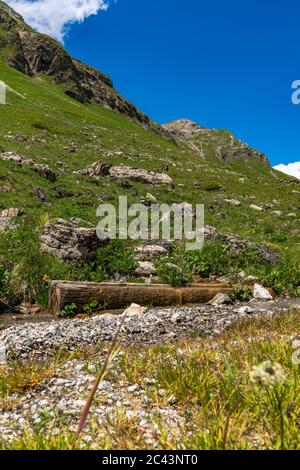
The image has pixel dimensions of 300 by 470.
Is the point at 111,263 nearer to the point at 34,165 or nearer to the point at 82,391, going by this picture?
the point at 82,391

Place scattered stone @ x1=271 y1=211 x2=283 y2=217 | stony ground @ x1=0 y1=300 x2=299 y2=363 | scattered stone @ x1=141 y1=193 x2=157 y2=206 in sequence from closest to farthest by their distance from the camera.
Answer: stony ground @ x1=0 y1=300 x2=299 y2=363 < scattered stone @ x1=141 y1=193 x2=157 y2=206 < scattered stone @ x1=271 y1=211 x2=283 y2=217

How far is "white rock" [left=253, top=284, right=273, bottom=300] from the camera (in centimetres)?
1591

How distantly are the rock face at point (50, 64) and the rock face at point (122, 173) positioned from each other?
Result: 8663 cm

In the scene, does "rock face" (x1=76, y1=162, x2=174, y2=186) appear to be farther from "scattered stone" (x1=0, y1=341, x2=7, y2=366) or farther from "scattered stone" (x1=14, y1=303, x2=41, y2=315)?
"scattered stone" (x1=0, y1=341, x2=7, y2=366)

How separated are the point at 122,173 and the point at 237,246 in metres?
22.4

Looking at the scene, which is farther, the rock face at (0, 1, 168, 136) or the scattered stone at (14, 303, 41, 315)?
the rock face at (0, 1, 168, 136)

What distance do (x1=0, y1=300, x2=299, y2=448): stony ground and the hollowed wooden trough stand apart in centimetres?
223

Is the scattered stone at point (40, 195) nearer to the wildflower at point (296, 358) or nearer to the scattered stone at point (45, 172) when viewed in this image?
the scattered stone at point (45, 172)

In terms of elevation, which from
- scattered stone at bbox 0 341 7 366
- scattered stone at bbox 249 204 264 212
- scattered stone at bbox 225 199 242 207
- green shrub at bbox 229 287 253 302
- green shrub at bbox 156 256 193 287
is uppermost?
scattered stone at bbox 225 199 242 207

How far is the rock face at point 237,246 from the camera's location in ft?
63.5

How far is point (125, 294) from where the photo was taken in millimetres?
14383

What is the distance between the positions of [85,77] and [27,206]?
136m

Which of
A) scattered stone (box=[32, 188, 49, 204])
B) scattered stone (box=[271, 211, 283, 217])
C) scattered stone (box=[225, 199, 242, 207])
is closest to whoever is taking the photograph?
scattered stone (box=[32, 188, 49, 204])

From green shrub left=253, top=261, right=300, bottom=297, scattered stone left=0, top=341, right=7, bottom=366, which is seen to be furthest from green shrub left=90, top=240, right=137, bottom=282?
scattered stone left=0, top=341, right=7, bottom=366
